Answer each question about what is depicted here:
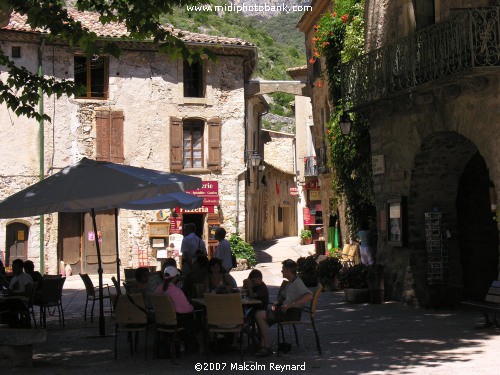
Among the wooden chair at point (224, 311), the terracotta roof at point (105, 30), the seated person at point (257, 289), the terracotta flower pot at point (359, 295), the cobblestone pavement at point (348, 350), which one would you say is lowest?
the cobblestone pavement at point (348, 350)

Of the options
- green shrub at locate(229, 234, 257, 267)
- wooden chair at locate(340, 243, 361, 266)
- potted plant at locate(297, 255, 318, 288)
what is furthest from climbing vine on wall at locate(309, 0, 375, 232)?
green shrub at locate(229, 234, 257, 267)

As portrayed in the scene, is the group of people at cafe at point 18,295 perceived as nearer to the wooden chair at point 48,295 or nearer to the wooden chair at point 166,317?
the wooden chair at point 48,295

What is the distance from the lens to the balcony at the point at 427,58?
35.5ft

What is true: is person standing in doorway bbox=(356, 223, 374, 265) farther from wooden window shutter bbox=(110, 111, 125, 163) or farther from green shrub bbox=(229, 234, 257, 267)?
wooden window shutter bbox=(110, 111, 125, 163)

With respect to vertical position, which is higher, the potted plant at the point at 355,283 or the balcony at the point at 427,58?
the balcony at the point at 427,58

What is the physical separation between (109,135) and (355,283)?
14.0 meters

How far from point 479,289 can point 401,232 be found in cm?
175

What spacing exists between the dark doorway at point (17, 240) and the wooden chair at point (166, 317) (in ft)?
59.8

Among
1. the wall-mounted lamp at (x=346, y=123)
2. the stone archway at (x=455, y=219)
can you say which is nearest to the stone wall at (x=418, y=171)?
the stone archway at (x=455, y=219)

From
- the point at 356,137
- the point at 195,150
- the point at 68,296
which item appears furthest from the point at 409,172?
the point at 195,150

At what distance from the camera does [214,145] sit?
27.9 metres

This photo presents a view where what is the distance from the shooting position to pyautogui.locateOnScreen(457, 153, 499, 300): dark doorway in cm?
1384

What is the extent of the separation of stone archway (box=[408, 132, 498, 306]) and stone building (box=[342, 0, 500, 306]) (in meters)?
0.02

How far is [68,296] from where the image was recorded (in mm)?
19438
